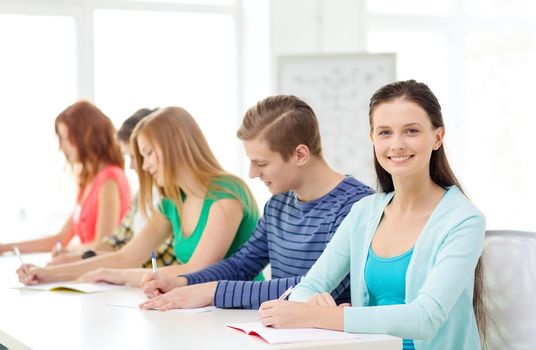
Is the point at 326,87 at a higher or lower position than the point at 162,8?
lower

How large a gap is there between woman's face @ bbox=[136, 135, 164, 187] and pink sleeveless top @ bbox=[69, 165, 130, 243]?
1.02m

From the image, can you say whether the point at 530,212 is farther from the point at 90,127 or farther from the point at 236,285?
the point at 236,285

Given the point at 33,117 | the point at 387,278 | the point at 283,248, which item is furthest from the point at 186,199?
the point at 33,117

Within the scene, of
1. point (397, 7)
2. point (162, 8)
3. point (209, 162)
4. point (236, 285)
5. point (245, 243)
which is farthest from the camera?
point (397, 7)

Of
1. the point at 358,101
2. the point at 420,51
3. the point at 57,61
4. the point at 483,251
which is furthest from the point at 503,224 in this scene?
the point at 483,251


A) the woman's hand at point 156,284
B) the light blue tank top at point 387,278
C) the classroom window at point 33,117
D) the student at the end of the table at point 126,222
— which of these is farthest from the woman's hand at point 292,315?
the classroom window at point 33,117

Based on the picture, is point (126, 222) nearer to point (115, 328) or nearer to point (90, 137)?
point (90, 137)

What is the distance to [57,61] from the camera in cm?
575

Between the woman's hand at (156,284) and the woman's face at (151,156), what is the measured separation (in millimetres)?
575

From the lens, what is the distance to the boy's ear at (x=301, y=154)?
2500 millimetres

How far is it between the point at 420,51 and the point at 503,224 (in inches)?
60.3

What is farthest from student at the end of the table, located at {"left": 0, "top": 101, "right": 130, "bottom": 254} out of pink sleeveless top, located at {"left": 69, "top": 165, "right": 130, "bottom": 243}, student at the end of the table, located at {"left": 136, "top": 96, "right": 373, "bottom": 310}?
student at the end of the table, located at {"left": 136, "top": 96, "right": 373, "bottom": 310}

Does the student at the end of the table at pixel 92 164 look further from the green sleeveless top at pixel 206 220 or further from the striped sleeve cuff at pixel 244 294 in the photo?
the striped sleeve cuff at pixel 244 294

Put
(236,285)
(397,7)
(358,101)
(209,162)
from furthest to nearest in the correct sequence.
Answer: (397,7) → (358,101) → (209,162) → (236,285)
